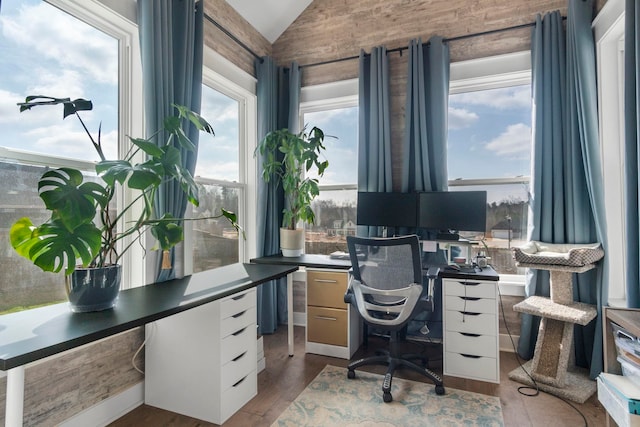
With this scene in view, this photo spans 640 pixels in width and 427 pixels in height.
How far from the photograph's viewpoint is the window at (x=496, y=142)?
2852 mm

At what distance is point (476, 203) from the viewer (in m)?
2.61

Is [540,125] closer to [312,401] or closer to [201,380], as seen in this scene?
[312,401]

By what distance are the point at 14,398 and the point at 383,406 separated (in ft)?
5.66

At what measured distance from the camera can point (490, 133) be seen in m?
2.96

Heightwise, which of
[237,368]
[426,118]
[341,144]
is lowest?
[237,368]

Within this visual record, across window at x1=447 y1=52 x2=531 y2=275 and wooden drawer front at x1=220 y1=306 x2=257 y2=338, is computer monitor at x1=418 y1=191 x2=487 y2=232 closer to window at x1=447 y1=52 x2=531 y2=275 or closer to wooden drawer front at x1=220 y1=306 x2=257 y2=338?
window at x1=447 y1=52 x2=531 y2=275

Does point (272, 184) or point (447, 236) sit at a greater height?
point (272, 184)

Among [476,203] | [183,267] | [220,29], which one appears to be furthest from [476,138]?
[183,267]

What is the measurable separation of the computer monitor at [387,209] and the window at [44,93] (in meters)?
1.89

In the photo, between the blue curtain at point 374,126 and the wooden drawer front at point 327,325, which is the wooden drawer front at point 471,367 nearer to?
the wooden drawer front at point 327,325

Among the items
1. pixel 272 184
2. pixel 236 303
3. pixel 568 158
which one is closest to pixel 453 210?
pixel 568 158

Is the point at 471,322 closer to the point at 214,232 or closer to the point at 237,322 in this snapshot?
the point at 237,322

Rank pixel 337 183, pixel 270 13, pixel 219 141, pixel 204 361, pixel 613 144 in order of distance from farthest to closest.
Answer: pixel 337 183 < pixel 270 13 < pixel 219 141 < pixel 613 144 < pixel 204 361

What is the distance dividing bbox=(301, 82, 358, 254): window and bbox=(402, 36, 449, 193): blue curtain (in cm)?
60
